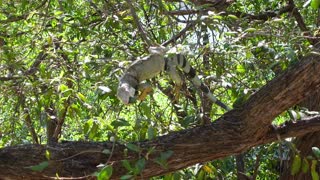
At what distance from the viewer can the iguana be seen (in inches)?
65.6

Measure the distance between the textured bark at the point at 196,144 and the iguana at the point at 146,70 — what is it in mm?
215

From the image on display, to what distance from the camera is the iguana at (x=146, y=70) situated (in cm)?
167

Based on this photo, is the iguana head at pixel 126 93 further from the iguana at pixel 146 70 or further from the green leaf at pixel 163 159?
the green leaf at pixel 163 159

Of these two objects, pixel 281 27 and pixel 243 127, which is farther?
pixel 281 27

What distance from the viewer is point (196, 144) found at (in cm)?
216

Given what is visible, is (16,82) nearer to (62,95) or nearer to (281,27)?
(62,95)

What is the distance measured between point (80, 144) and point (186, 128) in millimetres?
421

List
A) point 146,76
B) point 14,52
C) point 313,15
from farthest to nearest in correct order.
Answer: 1. point 313,15
2. point 14,52
3. point 146,76

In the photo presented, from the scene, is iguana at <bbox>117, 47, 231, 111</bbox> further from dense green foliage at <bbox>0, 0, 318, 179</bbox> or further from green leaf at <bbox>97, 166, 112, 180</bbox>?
green leaf at <bbox>97, 166, 112, 180</bbox>

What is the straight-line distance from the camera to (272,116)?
86.1 inches

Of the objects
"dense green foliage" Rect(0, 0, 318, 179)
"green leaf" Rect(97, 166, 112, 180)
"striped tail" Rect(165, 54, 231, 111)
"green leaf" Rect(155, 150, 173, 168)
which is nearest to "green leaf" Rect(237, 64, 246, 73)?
"dense green foliage" Rect(0, 0, 318, 179)

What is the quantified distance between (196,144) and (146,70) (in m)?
0.44

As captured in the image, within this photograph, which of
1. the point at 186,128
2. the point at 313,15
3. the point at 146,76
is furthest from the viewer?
the point at 313,15

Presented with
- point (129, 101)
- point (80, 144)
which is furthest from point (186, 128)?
point (129, 101)
